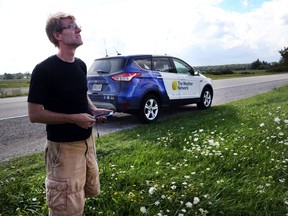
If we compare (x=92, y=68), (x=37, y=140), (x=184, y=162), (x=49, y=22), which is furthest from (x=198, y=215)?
(x=92, y=68)

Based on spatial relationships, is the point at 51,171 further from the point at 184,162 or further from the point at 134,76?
the point at 134,76

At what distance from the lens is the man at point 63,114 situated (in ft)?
7.72

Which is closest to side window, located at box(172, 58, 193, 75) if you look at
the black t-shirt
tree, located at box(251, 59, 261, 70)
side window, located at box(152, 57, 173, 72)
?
side window, located at box(152, 57, 173, 72)

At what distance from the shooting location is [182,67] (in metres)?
9.77

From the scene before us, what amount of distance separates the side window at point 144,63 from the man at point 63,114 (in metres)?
5.66

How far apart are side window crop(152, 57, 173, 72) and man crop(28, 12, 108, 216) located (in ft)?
20.5

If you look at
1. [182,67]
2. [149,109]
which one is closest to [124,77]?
[149,109]

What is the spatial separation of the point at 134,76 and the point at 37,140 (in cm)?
267

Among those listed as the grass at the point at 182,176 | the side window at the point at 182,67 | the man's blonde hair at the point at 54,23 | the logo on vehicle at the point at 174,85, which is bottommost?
the grass at the point at 182,176

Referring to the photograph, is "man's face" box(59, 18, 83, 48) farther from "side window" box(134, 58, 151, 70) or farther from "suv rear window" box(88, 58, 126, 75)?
"side window" box(134, 58, 151, 70)

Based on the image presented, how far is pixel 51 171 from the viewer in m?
2.49

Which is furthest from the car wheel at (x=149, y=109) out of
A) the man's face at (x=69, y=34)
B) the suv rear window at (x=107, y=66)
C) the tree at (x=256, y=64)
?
the tree at (x=256, y=64)

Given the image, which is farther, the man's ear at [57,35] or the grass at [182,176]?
the grass at [182,176]

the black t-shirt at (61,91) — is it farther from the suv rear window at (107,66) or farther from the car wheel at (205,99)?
the car wheel at (205,99)
